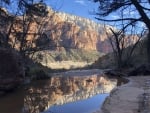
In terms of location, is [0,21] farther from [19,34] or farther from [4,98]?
[4,98]

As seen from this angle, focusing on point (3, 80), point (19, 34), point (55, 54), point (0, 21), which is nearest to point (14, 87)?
point (3, 80)

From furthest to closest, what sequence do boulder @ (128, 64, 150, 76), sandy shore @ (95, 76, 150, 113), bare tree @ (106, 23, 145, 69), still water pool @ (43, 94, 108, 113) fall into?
bare tree @ (106, 23, 145, 69) < boulder @ (128, 64, 150, 76) < still water pool @ (43, 94, 108, 113) < sandy shore @ (95, 76, 150, 113)

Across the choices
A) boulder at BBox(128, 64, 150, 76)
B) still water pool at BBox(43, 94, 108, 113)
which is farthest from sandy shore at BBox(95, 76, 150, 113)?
boulder at BBox(128, 64, 150, 76)

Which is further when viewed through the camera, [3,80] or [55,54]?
[55,54]

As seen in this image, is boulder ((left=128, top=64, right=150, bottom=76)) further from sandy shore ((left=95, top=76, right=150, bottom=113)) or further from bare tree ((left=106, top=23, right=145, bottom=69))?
sandy shore ((left=95, top=76, right=150, bottom=113))

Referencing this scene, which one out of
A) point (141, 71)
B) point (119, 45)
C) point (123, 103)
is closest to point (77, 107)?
point (123, 103)

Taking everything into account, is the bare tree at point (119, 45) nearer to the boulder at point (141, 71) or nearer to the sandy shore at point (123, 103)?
the boulder at point (141, 71)

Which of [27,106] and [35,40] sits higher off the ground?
[35,40]

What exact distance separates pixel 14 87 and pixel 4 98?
2.19 m

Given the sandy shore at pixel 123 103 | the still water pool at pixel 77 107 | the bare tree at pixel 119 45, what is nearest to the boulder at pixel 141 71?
the bare tree at pixel 119 45

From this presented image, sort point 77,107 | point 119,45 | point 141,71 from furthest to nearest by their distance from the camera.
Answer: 1. point 119,45
2. point 141,71
3. point 77,107

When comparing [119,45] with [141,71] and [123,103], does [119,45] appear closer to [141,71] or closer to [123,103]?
[141,71]

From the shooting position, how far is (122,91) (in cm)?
1262

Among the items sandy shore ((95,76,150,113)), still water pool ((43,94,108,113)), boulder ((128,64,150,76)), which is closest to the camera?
sandy shore ((95,76,150,113))
